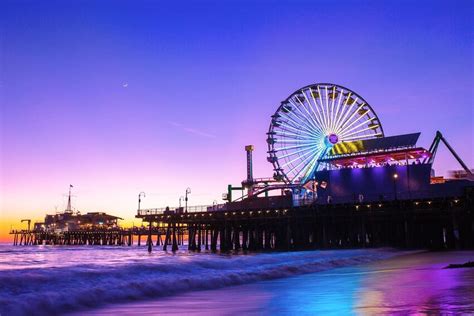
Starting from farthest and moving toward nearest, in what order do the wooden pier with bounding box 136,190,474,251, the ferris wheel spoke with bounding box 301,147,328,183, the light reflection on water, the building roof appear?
the ferris wheel spoke with bounding box 301,147,328,183
the building roof
the wooden pier with bounding box 136,190,474,251
the light reflection on water

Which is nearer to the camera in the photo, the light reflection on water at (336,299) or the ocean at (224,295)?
the light reflection on water at (336,299)

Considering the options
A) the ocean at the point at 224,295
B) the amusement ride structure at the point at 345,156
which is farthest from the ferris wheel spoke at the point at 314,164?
the ocean at the point at 224,295

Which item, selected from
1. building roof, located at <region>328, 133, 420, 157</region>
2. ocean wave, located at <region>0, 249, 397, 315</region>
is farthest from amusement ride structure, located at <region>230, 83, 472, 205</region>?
ocean wave, located at <region>0, 249, 397, 315</region>

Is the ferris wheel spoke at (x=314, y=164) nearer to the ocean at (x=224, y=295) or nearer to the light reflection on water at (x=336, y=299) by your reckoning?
the ocean at (x=224, y=295)

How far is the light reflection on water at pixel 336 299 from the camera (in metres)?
9.68

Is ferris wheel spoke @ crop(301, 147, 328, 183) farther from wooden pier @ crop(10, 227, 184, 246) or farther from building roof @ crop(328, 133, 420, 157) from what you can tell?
wooden pier @ crop(10, 227, 184, 246)

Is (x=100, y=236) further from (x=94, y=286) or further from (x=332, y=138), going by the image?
(x=94, y=286)

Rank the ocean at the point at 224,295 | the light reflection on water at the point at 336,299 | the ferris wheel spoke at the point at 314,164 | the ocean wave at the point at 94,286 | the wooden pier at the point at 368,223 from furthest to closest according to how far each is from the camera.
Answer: the ferris wheel spoke at the point at 314,164, the wooden pier at the point at 368,223, the ocean wave at the point at 94,286, the ocean at the point at 224,295, the light reflection on water at the point at 336,299

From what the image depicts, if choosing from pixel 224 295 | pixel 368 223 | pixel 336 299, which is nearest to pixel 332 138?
pixel 368 223

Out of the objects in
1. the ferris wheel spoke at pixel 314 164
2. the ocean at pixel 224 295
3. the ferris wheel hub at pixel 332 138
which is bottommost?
the ocean at pixel 224 295

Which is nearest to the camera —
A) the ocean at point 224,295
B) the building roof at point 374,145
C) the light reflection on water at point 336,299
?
the light reflection on water at point 336,299

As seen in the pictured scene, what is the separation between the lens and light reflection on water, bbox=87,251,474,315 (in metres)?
9.68

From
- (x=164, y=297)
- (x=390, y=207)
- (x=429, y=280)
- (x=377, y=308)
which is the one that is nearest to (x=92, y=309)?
(x=164, y=297)

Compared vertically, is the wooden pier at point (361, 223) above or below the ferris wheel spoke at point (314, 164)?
below
